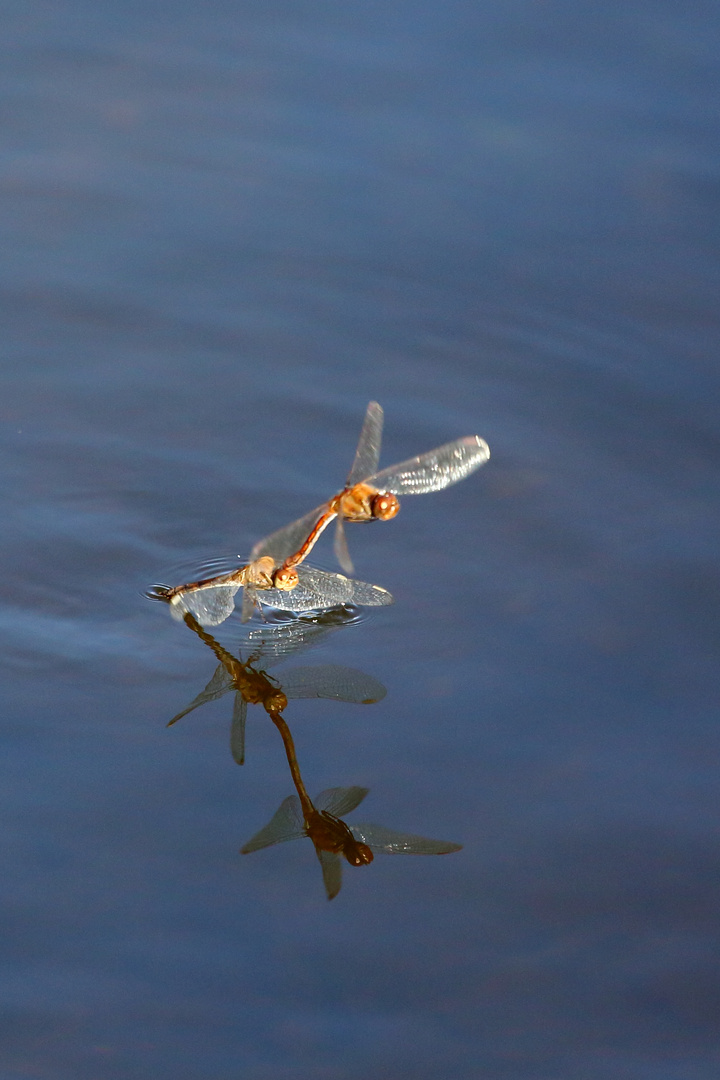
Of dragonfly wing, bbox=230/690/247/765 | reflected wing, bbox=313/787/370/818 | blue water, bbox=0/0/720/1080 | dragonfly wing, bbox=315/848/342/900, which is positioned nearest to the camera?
blue water, bbox=0/0/720/1080

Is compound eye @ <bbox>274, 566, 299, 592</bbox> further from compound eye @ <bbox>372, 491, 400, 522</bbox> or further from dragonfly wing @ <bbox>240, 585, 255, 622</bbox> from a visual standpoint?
compound eye @ <bbox>372, 491, 400, 522</bbox>

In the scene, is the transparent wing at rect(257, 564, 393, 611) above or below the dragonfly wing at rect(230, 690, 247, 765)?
above

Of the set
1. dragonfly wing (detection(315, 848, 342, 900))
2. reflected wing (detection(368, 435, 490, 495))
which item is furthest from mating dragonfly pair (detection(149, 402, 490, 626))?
dragonfly wing (detection(315, 848, 342, 900))

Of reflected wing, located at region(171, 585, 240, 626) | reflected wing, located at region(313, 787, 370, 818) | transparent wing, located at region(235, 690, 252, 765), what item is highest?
reflected wing, located at region(171, 585, 240, 626)

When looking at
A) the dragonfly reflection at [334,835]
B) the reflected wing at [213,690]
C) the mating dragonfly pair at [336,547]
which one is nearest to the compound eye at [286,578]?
the mating dragonfly pair at [336,547]

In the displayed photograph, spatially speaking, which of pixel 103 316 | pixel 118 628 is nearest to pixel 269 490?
pixel 118 628

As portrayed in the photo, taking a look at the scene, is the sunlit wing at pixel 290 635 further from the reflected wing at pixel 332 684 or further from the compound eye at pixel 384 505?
the compound eye at pixel 384 505

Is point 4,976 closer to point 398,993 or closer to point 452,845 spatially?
point 398,993
